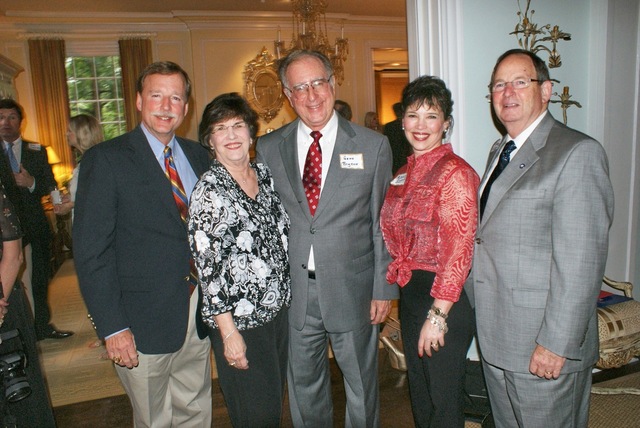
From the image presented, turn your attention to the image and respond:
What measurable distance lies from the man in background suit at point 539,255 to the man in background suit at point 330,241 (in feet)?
1.67

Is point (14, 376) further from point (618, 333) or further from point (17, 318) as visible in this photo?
point (618, 333)

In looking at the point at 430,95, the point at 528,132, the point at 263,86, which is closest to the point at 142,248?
the point at 430,95

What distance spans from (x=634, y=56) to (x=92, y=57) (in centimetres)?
854

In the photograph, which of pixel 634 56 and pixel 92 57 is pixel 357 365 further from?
pixel 92 57

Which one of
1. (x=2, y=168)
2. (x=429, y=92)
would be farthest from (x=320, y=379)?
(x=2, y=168)

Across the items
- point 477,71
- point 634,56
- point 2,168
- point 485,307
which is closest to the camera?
point 485,307

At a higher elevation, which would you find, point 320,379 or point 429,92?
point 429,92

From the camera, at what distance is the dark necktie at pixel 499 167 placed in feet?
6.01

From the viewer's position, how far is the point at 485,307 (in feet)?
6.10

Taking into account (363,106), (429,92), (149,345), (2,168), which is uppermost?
(363,106)

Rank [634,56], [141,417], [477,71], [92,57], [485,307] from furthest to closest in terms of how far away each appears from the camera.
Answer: [92,57] < [634,56] < [477,71] < [141,417] < [485,307]

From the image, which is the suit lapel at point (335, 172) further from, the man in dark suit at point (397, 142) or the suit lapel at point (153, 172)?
the man in dark suit at point (397, 142)

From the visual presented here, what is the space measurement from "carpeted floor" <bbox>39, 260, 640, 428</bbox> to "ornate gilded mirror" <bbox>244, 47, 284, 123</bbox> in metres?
5.77

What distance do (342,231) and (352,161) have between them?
1.03 feet
